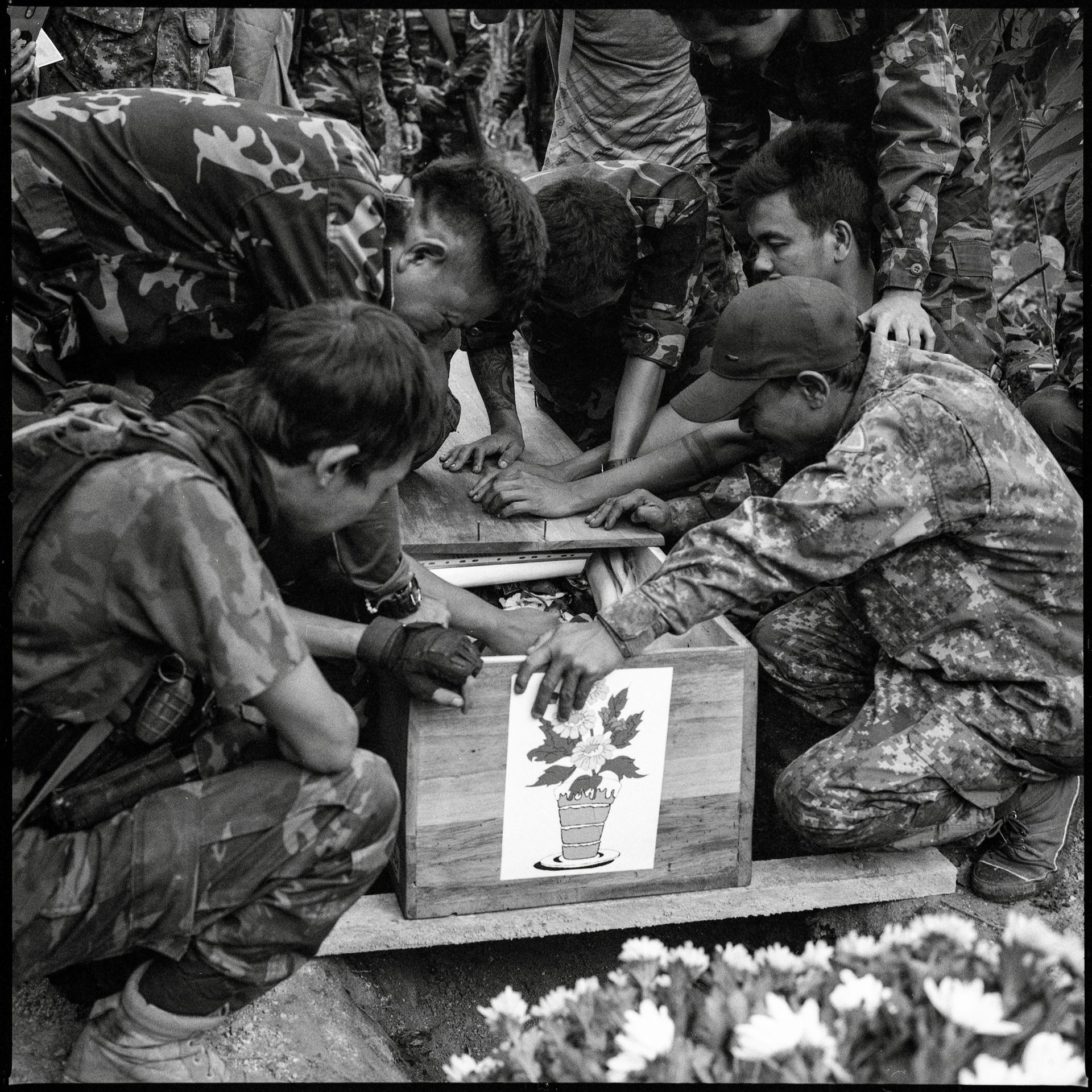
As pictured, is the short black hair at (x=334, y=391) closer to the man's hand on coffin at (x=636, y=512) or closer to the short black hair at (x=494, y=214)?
the short black hair at (x=494, y=214)

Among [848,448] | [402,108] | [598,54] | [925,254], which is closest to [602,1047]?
[848,448]

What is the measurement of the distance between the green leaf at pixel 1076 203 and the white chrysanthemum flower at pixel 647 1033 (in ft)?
8.90

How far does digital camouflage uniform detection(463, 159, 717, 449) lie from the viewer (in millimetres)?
3461

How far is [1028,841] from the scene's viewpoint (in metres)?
2.73

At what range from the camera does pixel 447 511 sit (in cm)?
316

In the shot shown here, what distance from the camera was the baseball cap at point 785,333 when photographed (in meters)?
2.35

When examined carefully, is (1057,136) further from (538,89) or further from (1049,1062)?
(538,89)

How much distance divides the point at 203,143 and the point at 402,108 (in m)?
5.41

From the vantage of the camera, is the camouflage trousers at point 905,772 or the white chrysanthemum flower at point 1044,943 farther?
the camouflage trousers at point 905,772

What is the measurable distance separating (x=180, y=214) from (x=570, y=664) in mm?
1166

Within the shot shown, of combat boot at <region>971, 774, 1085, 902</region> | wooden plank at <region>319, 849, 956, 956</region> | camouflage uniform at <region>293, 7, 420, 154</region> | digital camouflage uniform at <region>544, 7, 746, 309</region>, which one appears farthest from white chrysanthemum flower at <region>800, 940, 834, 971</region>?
camouflage uniform at <region>293, 7, 420, 154</region>

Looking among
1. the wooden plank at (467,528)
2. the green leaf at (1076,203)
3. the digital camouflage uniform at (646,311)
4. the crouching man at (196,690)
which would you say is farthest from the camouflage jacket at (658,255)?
the crouching man at (196,690)

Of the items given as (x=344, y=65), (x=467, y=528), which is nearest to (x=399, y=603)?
(x=467, y=528)

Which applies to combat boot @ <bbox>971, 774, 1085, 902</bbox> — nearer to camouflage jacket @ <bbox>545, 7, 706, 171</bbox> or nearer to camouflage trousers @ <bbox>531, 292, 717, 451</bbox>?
camouflage trousers @ <bbox>531, 292, 717, 451</bbox>
